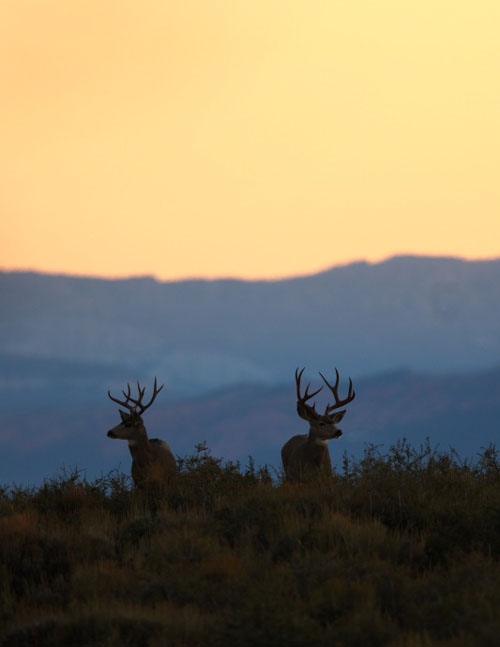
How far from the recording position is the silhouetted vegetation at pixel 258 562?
10688mm

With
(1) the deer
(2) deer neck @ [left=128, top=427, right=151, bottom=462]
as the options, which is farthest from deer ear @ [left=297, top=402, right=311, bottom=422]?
(2) deer neck @ [left=128, top=427, right=151, bottom=462]

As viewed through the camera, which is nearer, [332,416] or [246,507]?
[246,507]

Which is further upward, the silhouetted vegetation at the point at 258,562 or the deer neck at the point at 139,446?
the deer neck at the point at 139,446

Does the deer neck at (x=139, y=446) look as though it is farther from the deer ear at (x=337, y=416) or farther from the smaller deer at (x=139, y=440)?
the deer ear at (x=337, y=416)

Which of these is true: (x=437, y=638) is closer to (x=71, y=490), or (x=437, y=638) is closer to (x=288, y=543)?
(x=288, y=543)

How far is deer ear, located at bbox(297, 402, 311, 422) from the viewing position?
20719mm

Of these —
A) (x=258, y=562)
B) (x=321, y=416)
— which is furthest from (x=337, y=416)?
(x=258, y=562)

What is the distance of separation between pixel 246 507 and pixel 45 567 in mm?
2930

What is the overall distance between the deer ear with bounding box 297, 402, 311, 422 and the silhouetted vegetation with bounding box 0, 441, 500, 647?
2.74 m

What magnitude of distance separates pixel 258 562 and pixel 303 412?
809cm

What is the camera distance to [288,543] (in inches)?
532

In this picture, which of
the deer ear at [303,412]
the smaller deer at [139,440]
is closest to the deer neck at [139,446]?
the smaller deer at [139,440]

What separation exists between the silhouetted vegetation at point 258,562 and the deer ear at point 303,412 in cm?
274

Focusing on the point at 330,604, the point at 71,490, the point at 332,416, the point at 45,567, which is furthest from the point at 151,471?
the point at 330,604
